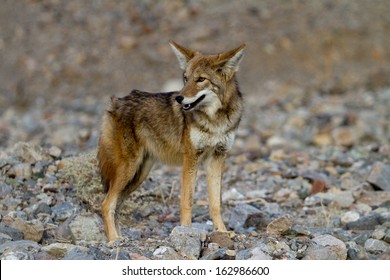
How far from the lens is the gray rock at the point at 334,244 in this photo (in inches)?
263

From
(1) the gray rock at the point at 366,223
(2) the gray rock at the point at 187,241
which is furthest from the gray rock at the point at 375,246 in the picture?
(2) the gray rock at the point at 187,241

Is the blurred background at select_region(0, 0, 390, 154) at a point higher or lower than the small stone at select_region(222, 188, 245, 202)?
higher

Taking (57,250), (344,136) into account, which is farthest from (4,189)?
(344,136)

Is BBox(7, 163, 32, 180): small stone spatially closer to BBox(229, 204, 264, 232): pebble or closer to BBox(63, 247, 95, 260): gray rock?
BBox(229, 204, 264, 232): pebble

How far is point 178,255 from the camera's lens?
21.7ft

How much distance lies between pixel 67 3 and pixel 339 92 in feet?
32.8

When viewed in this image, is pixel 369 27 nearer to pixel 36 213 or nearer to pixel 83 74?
pixel 83 74

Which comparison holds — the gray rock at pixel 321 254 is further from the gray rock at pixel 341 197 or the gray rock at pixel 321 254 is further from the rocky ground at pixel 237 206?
the gray rock at pixel 341 197

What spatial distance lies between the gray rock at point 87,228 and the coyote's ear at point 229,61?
219 cm

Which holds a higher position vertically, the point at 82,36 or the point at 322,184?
the point at 82,36

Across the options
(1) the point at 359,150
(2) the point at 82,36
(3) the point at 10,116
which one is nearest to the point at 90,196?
(1) the point at 359,150

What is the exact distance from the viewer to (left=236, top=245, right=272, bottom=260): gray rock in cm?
650

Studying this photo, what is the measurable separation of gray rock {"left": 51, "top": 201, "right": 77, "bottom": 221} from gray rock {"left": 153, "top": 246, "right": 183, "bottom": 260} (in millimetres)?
1861

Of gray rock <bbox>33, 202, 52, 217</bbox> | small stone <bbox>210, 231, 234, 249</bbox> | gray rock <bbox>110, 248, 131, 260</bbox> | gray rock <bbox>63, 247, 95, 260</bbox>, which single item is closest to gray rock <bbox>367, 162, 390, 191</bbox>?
small stone <bbox>210, 231, 234, 249</bbox>
